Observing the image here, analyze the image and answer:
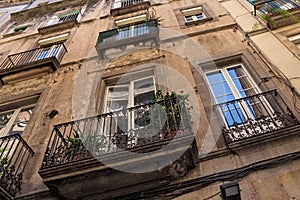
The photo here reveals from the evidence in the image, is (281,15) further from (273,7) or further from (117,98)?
(117,98)

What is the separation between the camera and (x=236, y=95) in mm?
6793

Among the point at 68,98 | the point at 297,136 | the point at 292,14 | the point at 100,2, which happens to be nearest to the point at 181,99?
the point at 297,136

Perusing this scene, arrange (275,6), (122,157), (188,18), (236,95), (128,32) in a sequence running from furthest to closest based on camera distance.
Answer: (188,18) → (128,32) → (275,6) → (236,95) → (122,157)

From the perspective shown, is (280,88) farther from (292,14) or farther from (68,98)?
(68,98)

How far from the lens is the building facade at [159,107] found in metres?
4.78

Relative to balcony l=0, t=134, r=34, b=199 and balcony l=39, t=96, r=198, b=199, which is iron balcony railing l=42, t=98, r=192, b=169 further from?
balcony l=0, t=134, r=34, b=199

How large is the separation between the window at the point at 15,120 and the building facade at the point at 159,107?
33mm

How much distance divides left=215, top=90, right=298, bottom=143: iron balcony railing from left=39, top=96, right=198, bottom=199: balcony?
1100 millimetres

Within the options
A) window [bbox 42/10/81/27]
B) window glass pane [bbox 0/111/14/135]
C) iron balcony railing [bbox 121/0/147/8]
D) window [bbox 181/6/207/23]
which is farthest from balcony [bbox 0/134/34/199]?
iron balcony railing [bbox 121/0/147/8]

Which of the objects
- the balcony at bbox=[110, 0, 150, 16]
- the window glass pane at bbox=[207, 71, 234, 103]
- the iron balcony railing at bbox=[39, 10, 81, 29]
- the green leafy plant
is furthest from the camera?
the iron balcony railing at bbox=[39, 10, 81, 29]

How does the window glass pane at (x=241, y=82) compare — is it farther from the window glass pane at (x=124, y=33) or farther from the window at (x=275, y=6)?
the window glass pane at (x=124, y=33)

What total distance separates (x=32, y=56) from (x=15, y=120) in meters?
3.61

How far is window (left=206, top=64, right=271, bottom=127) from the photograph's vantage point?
6.03 metres

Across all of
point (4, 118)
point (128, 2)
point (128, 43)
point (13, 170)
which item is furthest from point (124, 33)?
point (13, 170)
